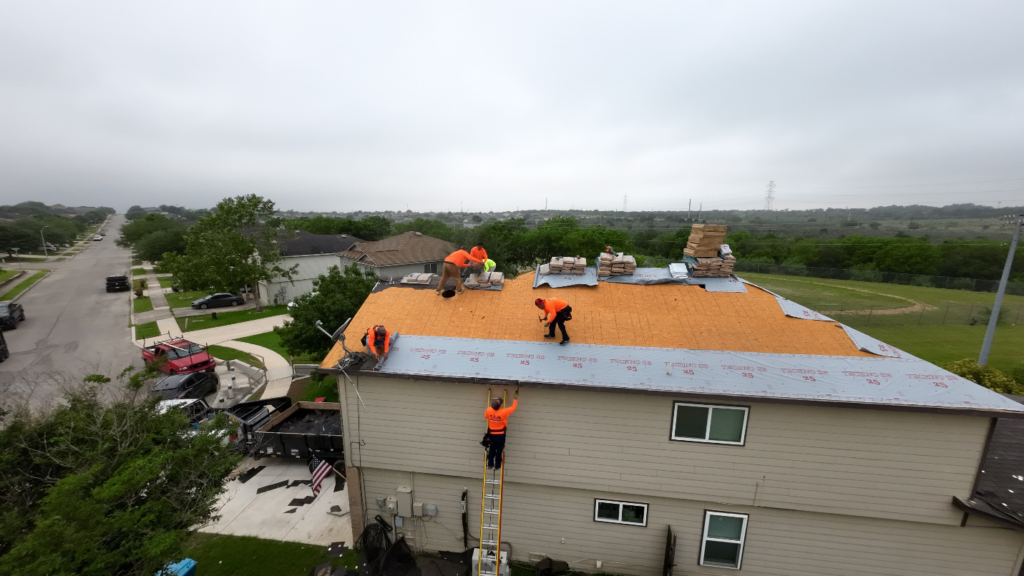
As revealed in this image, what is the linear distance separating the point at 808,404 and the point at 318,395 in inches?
726

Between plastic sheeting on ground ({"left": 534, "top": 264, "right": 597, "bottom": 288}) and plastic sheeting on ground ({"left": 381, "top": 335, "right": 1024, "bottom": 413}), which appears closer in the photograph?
plastic sheeting on ground ({"left": 381, "top": 335, "right": 1024, "bottom": 413})

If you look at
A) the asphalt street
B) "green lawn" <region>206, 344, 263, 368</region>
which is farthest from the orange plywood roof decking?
"green lawn" <region>206, 344, 263, 368</region>

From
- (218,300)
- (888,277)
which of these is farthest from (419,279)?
(888,277)

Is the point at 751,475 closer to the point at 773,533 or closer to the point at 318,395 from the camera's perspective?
the point at 773,533

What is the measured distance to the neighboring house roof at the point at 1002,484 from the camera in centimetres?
716

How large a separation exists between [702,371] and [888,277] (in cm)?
6883

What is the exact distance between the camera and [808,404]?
24.0ft

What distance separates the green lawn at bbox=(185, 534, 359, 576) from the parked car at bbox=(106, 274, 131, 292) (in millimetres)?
45131

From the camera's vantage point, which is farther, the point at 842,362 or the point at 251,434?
the point at 251,434

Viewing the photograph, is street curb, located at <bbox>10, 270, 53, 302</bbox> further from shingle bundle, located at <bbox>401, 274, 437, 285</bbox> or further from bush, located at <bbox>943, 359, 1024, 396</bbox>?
bush, located at <bbox>943, 359, 1024, 396</bbox>

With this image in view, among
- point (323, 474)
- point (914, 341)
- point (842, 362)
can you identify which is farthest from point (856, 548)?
point (914, 341)

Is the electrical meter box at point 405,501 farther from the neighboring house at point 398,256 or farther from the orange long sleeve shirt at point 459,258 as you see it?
the neighboring house at point 398,256

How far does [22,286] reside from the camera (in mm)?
42438

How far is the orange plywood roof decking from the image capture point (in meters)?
9.83
